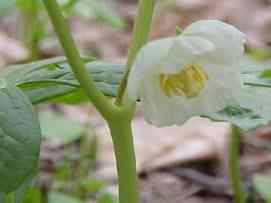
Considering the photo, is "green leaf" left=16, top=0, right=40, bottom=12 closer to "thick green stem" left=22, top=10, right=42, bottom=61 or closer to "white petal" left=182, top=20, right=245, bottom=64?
"thick green stem" left=22, top=10, right=42, bottom=61

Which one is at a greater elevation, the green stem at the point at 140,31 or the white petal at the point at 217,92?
the green stem at the point at 140,31

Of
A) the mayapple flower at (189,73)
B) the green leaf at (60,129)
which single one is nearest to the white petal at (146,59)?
the mayapple flower at (189,73)

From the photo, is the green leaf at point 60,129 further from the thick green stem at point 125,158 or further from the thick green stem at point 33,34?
the thick green stem at point 125,158

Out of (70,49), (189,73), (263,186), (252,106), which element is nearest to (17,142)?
(70,49)

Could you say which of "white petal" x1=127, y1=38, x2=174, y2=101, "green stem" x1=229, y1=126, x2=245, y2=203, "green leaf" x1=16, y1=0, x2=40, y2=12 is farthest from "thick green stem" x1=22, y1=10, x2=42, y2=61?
"white petal" x1=127, y1=38, x2=174, y2=101

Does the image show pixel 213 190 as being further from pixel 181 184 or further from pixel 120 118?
pixel 120 118

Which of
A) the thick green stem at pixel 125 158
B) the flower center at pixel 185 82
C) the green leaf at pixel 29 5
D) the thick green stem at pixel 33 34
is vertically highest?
A: the flower center at pixel 185 82
